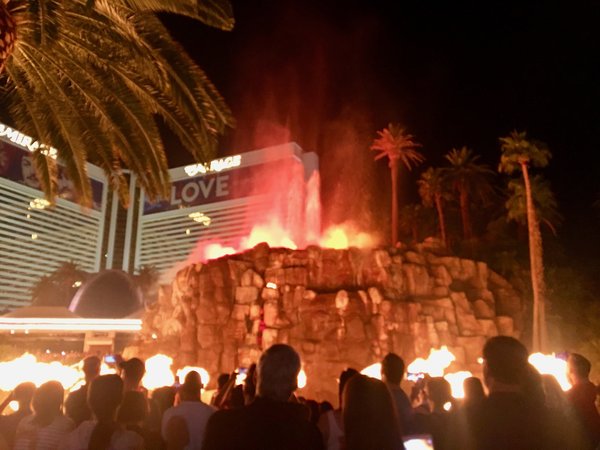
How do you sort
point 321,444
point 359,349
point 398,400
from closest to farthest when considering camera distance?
point 321,444 → point 398,400 → point 359,349

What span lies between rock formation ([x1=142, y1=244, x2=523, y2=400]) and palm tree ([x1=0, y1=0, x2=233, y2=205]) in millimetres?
17386

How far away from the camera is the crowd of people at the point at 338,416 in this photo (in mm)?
2758

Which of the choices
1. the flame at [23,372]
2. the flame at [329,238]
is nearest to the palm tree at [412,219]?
the flame at [329,238]

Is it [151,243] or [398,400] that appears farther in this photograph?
[151,243]

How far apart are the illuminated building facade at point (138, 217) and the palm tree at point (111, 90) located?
2201 inches

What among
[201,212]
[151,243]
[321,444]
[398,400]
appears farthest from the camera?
[151,243]

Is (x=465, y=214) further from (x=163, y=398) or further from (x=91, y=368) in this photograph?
(x=163, y=398)

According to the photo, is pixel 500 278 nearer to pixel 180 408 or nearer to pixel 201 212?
pixel 180 408

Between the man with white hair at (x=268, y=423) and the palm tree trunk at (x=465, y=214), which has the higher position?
the palm tree trunk at (x=465, y=214)

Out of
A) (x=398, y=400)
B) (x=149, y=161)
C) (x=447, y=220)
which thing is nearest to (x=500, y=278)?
(x=447, y=220)

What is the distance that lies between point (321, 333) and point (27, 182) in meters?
73.4

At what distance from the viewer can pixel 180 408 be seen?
180 inches

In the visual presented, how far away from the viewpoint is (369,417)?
317 cm

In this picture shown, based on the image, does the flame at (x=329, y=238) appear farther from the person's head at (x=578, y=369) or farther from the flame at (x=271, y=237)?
the person's head at (x=578, y=369)
